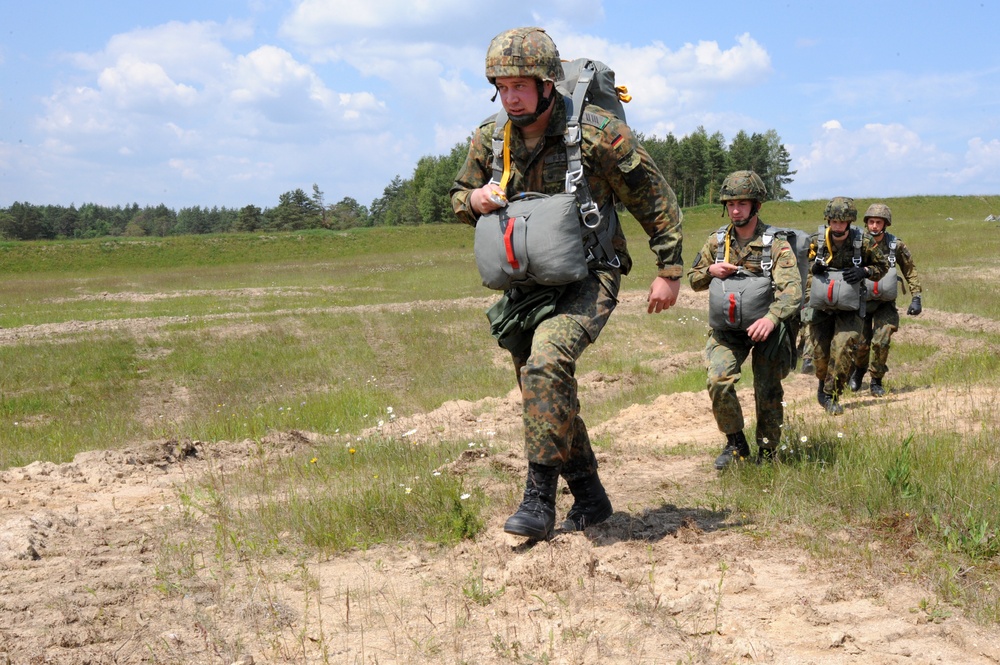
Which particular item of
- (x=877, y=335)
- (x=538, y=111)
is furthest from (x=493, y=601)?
(x=877, y=335)

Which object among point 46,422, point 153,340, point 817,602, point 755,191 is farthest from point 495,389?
point 817,602

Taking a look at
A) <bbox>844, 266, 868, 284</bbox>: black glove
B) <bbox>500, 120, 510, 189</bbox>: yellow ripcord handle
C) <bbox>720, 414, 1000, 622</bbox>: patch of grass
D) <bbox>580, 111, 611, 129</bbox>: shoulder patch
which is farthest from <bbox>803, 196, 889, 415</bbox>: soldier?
<bbox>500, 120, 510, 189</bbox>: yellow ripcord handle

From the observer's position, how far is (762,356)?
255 inches

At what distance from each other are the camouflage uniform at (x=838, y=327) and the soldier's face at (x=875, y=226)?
605 millimetres

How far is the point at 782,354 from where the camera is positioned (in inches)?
253

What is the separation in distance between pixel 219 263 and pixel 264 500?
162 feet

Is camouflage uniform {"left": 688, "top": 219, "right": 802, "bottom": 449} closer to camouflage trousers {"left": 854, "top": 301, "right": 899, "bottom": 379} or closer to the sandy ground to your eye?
the sandy ground

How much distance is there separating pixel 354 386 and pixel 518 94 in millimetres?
10418

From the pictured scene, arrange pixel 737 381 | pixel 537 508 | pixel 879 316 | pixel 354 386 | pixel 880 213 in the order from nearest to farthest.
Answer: pixel 537 508 < pixel 737 381 < pixel 880 213 < pixel 879 316 < pixel 354 386

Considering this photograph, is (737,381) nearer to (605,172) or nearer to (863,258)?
(605,172)

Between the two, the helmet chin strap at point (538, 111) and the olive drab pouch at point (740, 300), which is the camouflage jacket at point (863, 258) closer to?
the olive drab pouch at point (740, 300)

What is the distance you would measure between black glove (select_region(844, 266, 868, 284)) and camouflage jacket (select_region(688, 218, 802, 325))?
3.28 m

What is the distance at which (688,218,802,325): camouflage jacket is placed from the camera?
6.35 metres

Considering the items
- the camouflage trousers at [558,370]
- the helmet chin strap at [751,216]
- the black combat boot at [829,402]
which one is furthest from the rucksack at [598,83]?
the black combat boot at [829,402]
